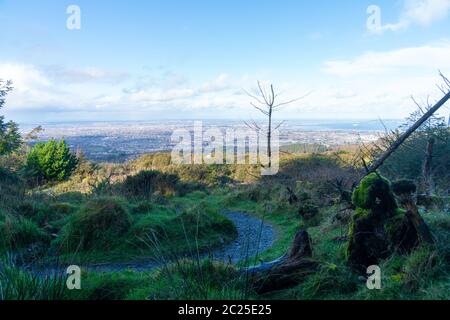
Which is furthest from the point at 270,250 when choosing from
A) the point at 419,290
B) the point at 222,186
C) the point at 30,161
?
the point at 30,161

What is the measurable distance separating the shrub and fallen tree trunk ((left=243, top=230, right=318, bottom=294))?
4.31 meters

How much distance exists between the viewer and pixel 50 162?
21.5 metres

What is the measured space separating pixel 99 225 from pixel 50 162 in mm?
15298

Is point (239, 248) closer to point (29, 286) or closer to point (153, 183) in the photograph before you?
point (29, 286)

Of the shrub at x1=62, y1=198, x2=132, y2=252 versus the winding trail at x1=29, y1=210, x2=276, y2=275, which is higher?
the shrub at x1=62, y1=198, x2=132, y2=252

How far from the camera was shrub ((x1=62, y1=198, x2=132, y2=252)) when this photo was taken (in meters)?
7.59

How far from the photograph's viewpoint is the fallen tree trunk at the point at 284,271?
4074 millimetres

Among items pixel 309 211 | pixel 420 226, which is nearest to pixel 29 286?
pixel 420 226

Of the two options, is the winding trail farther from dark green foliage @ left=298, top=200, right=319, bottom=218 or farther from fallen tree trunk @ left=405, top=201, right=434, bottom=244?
fallen tree trunk @ left=405, top=201, right=434, bottom=244

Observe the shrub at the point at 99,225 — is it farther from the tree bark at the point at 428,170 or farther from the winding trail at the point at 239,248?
the tree bark at the point at 428,170

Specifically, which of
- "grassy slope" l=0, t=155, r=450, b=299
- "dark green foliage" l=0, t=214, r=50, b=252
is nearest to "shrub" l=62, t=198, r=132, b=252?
"dark green foliage" l=0, t=214, r=50, b=252

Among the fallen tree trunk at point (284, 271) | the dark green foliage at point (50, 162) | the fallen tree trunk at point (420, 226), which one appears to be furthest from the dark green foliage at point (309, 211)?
the dark green foliage at point (50, 162)
